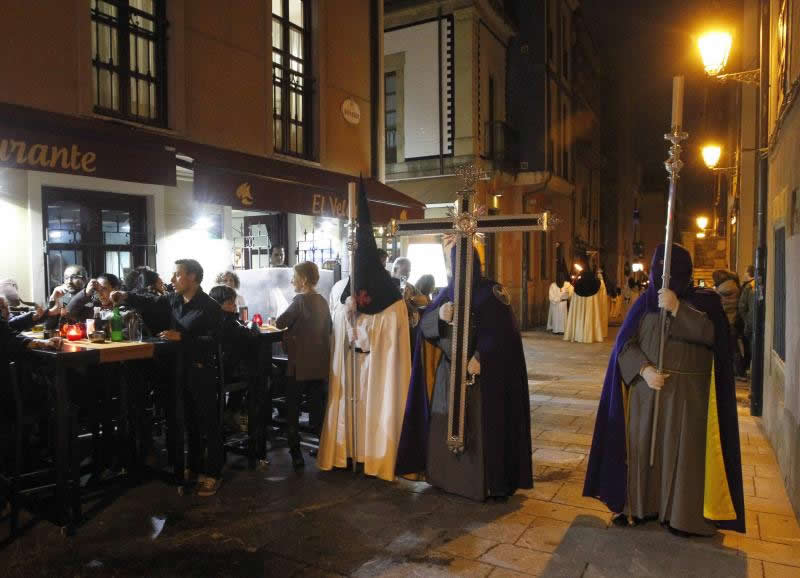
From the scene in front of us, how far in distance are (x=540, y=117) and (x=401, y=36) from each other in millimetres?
5527

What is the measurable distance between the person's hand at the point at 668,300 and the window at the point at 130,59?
744 cm

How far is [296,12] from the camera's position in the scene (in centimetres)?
1197

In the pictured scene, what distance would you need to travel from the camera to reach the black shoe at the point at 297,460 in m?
6.21

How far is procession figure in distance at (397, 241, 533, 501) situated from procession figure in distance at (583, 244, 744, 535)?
77 cm

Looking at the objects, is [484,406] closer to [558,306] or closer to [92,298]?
[92,298]

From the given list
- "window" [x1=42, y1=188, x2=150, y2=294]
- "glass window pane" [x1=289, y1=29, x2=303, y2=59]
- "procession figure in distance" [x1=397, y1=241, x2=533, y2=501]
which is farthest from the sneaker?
"glass window pane" [x1=289, y1=29, x2=303, y2=59]

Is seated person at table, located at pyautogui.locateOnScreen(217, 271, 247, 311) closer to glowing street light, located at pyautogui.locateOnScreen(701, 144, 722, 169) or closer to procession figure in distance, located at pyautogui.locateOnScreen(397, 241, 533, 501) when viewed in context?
procession figure in distance, located at pyautogui.locateOnScreen(397, 241, 533, 501)

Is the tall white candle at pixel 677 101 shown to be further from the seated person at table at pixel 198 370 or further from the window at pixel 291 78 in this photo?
the window at pixel 291 78

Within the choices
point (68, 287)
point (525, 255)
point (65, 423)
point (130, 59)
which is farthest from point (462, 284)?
point (525, 255)

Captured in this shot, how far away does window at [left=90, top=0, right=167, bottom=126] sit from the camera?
28.2ft

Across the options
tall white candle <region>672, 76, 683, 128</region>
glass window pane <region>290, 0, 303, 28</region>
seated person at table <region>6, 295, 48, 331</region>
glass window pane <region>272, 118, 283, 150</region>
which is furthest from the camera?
glass window pane <region>290, 0, 303, 28</region>

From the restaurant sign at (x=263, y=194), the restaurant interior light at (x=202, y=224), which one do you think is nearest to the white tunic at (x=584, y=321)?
the restaurant sign at (x=263, y=194)

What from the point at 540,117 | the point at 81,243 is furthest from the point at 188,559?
the point at 540,117

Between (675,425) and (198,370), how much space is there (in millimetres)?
3844
